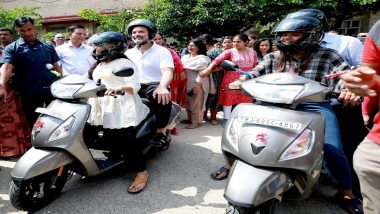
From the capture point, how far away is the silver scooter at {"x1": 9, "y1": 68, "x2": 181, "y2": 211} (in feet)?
8.02

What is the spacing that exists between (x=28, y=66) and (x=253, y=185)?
3.32m

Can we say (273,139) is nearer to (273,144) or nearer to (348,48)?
(273,144)

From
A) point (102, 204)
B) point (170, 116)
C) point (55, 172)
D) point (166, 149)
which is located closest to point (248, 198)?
point (102, 204)

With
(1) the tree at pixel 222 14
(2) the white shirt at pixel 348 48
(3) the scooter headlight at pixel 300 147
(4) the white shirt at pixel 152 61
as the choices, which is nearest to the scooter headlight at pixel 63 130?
(4) the white shirt at pixel 152 61

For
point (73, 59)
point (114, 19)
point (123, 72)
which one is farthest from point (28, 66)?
point (114, 19)

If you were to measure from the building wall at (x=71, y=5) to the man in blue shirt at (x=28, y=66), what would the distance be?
17.5 meters

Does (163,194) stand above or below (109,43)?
below

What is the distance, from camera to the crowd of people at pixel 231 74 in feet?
4.58

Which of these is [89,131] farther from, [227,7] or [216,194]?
[227,7]

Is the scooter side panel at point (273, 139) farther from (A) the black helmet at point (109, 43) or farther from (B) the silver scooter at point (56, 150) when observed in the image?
(A) the black helmet at point (109, 43)

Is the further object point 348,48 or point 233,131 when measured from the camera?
point 348,48

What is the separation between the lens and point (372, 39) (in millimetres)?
1320

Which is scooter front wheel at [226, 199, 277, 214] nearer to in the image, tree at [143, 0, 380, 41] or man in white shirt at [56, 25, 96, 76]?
man in white shirt at [56, 25, 96, 76]

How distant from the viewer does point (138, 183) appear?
3100 mm
